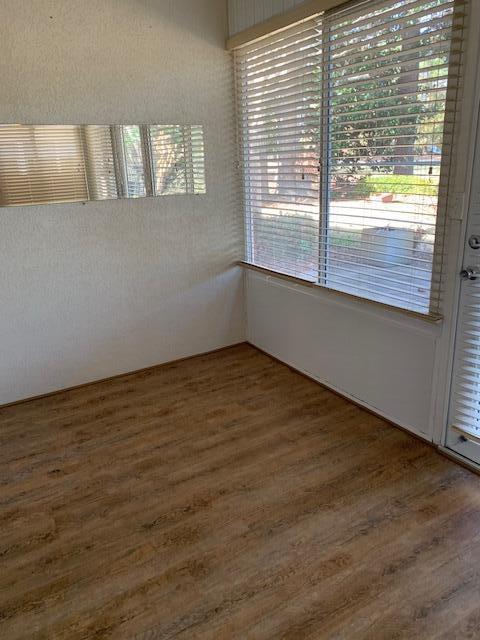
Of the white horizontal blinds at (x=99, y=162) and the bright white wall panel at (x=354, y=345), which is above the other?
the white horizontal blinds at (x=99, y=162)

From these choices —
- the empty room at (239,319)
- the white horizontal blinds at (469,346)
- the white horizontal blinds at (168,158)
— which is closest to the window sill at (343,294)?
the empty room at (239,319)

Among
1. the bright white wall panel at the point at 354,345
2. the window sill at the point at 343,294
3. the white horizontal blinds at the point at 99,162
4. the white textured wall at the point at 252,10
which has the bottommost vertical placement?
the bright white wall panel at the point at 354,345

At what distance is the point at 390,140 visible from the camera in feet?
7.91

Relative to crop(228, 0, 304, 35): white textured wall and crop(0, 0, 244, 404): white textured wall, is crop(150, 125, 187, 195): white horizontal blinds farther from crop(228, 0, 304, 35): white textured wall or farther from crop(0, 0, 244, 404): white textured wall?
crop(228, 0, 304, 35): white textured wall

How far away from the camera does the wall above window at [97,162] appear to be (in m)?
2.86

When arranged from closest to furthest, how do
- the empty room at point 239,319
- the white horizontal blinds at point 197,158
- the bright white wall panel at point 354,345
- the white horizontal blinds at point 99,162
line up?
the empty room at point 239,319 < the bright white wall panel at point 354,345 < the white horizontal blinds at point 99,162 < the white horizontal blinds at point 197,158

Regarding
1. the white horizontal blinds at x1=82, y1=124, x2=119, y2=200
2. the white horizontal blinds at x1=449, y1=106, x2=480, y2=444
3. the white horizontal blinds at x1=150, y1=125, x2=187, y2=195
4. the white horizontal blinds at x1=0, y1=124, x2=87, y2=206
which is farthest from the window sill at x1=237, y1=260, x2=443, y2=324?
the white horizontal blinds at x1=0, y1=124, x2=87, y2=206

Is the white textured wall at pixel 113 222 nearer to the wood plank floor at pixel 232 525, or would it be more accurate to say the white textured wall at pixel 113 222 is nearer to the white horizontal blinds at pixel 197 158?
the white horizontal blinds at pixel 197 158

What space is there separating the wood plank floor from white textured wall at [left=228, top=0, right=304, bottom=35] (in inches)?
92.3

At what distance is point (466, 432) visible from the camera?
232 centimetres

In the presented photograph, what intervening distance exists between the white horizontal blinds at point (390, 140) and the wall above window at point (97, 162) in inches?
43.9

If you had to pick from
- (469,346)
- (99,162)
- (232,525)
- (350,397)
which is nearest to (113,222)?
(99,162)

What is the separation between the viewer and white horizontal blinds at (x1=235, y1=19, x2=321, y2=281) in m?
→ 2.86

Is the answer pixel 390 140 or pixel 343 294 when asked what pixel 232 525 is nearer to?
pixel 343 294
